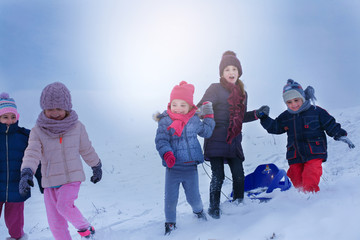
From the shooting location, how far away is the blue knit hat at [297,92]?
400 cm

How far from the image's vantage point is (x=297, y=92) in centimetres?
399

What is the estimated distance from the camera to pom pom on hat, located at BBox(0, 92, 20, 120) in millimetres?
3906

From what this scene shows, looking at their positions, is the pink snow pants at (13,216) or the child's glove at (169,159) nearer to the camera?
the child's glove at (169,159)

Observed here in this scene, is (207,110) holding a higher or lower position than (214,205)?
higher

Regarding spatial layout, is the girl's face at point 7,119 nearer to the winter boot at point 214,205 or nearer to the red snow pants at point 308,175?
the winter boot at point 214,205

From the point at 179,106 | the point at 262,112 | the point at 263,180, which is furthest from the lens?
the point at 263,180

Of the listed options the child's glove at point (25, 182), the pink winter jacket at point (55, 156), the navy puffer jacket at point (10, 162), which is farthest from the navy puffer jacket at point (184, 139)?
the navy puffer jacket at point (10, 162)

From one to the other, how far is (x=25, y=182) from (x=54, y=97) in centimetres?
93

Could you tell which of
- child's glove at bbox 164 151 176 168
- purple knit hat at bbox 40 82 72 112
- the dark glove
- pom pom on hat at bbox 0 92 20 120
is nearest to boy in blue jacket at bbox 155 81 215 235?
child's glove at bbox 164 151 176 168

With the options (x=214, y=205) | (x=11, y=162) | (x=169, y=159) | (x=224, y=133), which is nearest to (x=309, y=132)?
(x=224, y=133)

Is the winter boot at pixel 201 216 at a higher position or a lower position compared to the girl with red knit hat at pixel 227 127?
lower

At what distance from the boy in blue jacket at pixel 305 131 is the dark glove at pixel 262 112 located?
0.6 inches

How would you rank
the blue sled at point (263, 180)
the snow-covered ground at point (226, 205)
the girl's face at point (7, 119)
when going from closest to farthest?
the snow-covered ground at point (226, 205) < the girl's face at point (7, 119) < the blue sled at point (263, 180)

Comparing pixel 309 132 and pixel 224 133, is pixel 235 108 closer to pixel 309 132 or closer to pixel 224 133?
pixel 224 133
